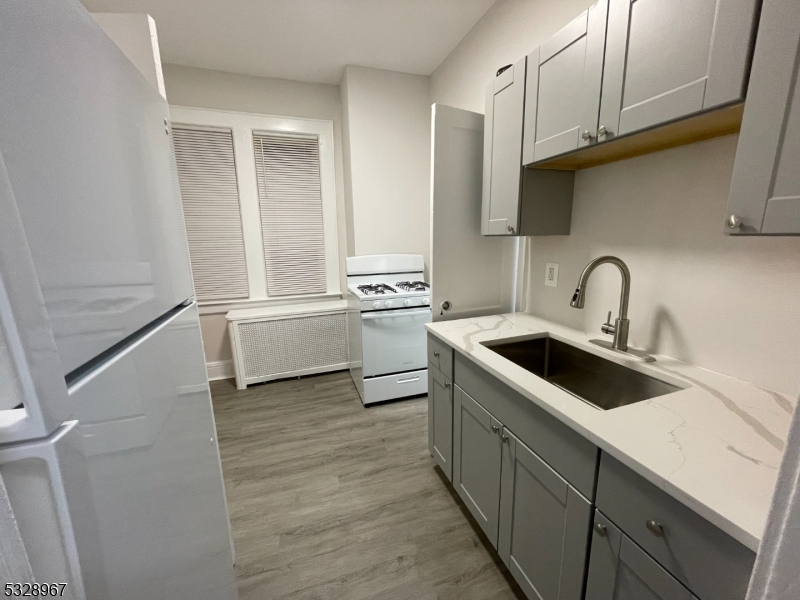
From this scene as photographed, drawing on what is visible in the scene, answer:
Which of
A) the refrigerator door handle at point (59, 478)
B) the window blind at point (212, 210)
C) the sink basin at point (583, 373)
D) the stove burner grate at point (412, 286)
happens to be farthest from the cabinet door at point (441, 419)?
the window blind at point (212, 210)

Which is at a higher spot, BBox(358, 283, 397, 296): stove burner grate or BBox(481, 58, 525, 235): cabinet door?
BBox(481, 58, 525, 235): cabinet door

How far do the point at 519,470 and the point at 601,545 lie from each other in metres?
0.33

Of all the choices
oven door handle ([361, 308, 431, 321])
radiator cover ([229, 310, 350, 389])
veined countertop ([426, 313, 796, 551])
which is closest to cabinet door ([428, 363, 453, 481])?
veined countertop ([426, 313, 796, 551])

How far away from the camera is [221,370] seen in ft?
10.5

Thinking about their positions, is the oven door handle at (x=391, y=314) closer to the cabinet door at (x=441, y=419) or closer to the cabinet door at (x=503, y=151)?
the cabinet door at (x=441, y=419)

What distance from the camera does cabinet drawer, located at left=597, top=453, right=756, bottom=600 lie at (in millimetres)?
566

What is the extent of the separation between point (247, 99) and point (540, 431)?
11.3 feet

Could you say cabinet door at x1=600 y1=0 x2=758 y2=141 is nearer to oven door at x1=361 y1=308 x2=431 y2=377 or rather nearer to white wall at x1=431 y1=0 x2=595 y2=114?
white wall at x1=431 y1=0 x2=595 y2=114

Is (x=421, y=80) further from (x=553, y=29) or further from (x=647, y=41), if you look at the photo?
(x=647, y=41)

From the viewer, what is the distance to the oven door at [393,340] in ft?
8.37

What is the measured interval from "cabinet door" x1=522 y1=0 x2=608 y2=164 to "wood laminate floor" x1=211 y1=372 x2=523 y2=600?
70.4 inches

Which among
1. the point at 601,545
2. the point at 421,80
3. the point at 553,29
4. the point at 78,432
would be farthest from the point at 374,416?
the point at 421,80

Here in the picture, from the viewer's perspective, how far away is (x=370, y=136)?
2893 mm

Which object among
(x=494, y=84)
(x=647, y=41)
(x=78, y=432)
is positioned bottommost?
(x=78, y=432)
